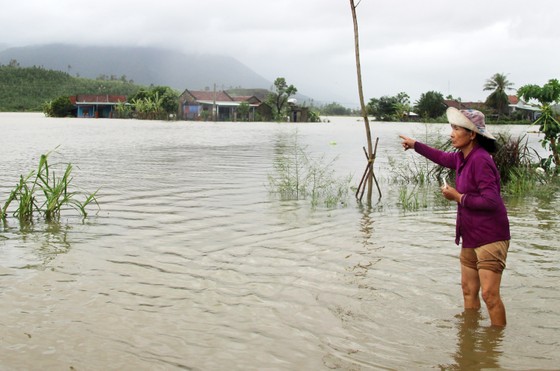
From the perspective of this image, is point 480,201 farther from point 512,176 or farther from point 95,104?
point 95,104

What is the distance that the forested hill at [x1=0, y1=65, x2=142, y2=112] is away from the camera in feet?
317

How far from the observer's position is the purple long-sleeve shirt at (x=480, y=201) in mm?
3650

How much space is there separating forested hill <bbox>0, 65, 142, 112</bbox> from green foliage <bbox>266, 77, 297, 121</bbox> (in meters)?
42.2

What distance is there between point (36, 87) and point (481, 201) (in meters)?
112

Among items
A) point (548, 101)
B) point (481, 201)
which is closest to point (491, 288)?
point (481, 201)

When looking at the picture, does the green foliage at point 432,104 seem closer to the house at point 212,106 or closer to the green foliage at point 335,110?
the house at point 212,106

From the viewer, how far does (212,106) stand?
7581 cm

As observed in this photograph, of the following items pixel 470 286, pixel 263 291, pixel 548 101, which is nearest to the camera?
pixel 470 286

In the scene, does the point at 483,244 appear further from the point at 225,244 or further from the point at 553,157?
the point at 553,157

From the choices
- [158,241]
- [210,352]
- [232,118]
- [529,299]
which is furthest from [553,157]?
[232,118]

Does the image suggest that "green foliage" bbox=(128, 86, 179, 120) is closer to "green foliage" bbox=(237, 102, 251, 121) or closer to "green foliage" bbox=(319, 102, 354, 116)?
"green foliage" bbox=(237, 102, 251, 121)

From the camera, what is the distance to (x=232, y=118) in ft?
247

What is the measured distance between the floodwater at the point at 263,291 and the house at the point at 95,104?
71.1 meters

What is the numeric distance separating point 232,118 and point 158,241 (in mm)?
69327
